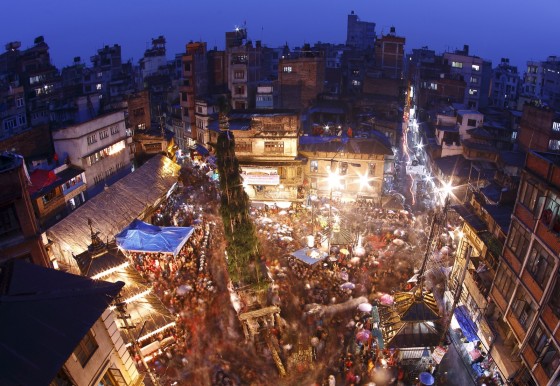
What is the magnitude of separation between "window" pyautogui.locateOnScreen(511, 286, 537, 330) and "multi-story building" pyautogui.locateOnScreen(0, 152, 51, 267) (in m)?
25.1

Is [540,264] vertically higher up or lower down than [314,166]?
higher up

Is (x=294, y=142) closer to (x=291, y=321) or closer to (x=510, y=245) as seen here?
(x=291, y=321)

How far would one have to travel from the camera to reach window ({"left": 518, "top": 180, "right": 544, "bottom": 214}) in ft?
63.6

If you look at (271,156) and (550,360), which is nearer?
(550,360)

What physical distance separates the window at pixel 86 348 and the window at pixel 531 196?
2020 centimetres

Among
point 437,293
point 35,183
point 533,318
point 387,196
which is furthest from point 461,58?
point 35,183

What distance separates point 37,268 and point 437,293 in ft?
83.8

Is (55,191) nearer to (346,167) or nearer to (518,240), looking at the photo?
(346,167)

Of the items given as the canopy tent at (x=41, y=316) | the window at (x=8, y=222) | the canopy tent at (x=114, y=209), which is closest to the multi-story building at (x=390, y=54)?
the canopy tent at (x=114, y=209)

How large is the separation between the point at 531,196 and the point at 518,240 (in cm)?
264

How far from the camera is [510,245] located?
71.9 feet

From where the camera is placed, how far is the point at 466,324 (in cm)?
2427

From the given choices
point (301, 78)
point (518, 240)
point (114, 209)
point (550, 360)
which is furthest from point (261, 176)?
point (550, 360)

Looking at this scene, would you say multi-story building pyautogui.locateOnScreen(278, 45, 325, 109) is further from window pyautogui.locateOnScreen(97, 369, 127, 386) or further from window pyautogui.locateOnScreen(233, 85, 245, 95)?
window pyautogui.locateOnScreen(97, 369, 127, 386)
